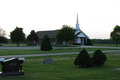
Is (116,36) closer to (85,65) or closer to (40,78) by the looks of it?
(85,65)

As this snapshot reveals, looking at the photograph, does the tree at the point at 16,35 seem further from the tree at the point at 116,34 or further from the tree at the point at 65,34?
the tree at the point at 116,34

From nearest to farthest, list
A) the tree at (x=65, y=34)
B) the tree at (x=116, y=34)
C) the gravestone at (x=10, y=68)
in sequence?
the gravestone at (x=10, y=68)
the tree at (x=65, y=34)
the tree at (x=116, y=34)

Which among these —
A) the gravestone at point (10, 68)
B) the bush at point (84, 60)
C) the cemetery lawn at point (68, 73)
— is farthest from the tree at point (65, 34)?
the gravestone at point (10, 68)

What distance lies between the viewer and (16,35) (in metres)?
66.7

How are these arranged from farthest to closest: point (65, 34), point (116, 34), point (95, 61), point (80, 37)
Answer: point (80, 37), point (116, 34), point (65, 34), point (95, 61)

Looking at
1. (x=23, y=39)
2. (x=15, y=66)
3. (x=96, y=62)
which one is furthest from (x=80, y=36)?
(x=15, y=66)

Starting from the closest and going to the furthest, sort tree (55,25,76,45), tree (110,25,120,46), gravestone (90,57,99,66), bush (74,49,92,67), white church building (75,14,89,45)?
bush (74,49,92,67)
gravestone (90,57,99,66)
tree (55,25,76,45)
tree (110,25,120,46)
white church building (75,14,89,45)

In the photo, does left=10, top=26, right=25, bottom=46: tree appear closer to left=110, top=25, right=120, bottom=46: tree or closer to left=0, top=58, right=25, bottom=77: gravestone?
left=110, top=25, right=120, bottom=46: tree

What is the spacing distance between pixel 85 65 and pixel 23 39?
58021 mm

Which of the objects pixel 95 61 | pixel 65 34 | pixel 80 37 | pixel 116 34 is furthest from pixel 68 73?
pixel 80 37

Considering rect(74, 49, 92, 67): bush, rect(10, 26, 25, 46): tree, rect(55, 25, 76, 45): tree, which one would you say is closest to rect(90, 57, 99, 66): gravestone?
rect(74, 49, 92, 67): bush

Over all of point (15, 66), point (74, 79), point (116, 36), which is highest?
point (116, 36)

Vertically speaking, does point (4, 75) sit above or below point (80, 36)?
below

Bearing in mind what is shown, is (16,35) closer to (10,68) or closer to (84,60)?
(84,60)
